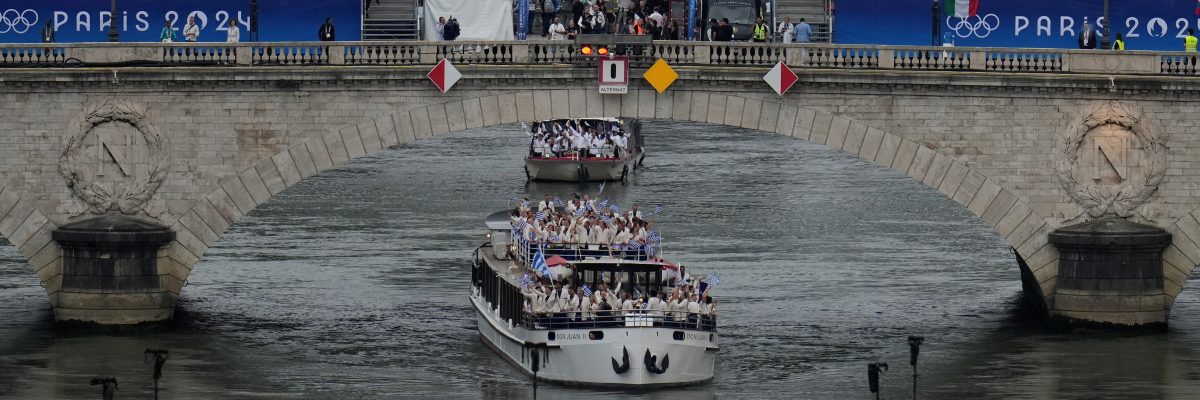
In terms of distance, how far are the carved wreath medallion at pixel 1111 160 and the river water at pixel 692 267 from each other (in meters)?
3.68

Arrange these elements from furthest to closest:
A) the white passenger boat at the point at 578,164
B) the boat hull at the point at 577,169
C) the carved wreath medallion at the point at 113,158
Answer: the white passenger boat at the point at 578,164
the boat hull at the point at 577,169
the carved wreath medallion at the point at 113,158

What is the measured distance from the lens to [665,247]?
90.1 m

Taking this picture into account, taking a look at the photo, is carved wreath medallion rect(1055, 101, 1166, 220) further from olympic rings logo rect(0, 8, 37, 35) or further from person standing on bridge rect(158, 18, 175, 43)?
olympic rings logo rect(0, 8, 37, 35)

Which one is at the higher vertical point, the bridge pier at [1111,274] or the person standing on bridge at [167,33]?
the person standing on bridge at [167,33]

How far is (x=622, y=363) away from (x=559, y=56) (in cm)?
1022

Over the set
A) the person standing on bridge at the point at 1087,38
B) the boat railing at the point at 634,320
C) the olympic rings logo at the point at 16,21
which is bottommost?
the boat railing at the point at 634,320

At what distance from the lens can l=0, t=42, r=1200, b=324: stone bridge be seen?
69.2 m

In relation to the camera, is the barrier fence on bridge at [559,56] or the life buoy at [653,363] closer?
the life buoy at [653,363]

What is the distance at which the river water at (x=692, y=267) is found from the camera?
2557 inches

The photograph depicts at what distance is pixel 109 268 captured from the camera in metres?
69.2

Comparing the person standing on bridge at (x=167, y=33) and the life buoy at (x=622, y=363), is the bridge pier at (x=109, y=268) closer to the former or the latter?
the person standing on bridge at (x=167, y=33)

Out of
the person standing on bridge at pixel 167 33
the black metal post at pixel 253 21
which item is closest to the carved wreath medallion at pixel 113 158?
the person standing on bridge at pixel 167 33

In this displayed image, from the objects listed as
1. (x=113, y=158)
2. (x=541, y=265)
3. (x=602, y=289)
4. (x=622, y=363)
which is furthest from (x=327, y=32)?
(x=622, y=363)

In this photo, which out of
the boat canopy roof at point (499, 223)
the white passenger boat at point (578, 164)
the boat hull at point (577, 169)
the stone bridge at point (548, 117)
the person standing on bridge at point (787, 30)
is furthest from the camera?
the white passenger boat at point (578, 164)
